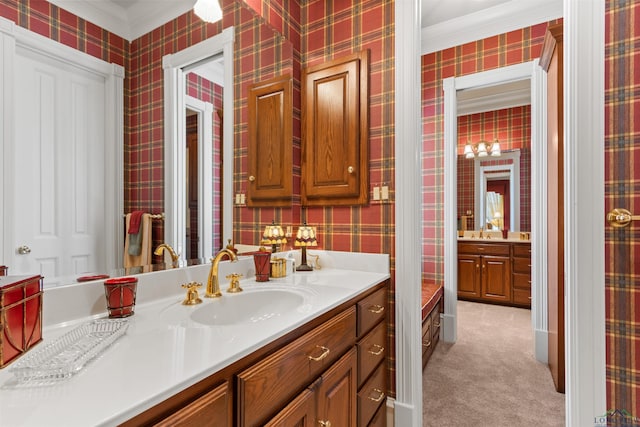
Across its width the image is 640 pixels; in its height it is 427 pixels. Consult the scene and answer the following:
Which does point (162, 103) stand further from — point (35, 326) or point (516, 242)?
point (516, 242)

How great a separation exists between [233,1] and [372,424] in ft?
7.56

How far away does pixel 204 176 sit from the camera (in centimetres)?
145

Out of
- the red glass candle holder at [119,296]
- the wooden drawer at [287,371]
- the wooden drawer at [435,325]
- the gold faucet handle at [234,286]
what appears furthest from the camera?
the wooden drawer at [435,325]

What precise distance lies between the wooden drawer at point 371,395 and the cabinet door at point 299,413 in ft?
1.53

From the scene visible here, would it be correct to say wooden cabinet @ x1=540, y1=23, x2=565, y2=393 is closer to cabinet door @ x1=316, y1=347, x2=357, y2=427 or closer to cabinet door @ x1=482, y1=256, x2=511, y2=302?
cabinet door @ x1=316, y1=347, x2=357, y2=427

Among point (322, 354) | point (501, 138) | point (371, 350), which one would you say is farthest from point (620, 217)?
point (501, 138)

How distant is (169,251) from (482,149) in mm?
4771

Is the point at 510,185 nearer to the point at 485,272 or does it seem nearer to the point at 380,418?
the point at 485,272

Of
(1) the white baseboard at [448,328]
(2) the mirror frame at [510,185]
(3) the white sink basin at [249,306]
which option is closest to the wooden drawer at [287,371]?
(3) the white sink basin at [249,306]

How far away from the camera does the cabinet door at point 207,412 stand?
1.87 ft

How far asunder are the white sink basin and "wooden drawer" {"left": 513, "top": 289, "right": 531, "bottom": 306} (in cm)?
384

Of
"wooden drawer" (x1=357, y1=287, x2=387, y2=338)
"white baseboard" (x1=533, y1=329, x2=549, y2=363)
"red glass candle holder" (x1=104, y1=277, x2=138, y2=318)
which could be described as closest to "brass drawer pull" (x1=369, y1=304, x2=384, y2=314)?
"wooden drawer" (x1=357, y1=287, x2=387, y2=338)

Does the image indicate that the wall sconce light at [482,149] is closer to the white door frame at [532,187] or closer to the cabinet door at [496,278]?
the cabinet door at [496,278]

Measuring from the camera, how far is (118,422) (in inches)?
18.7
